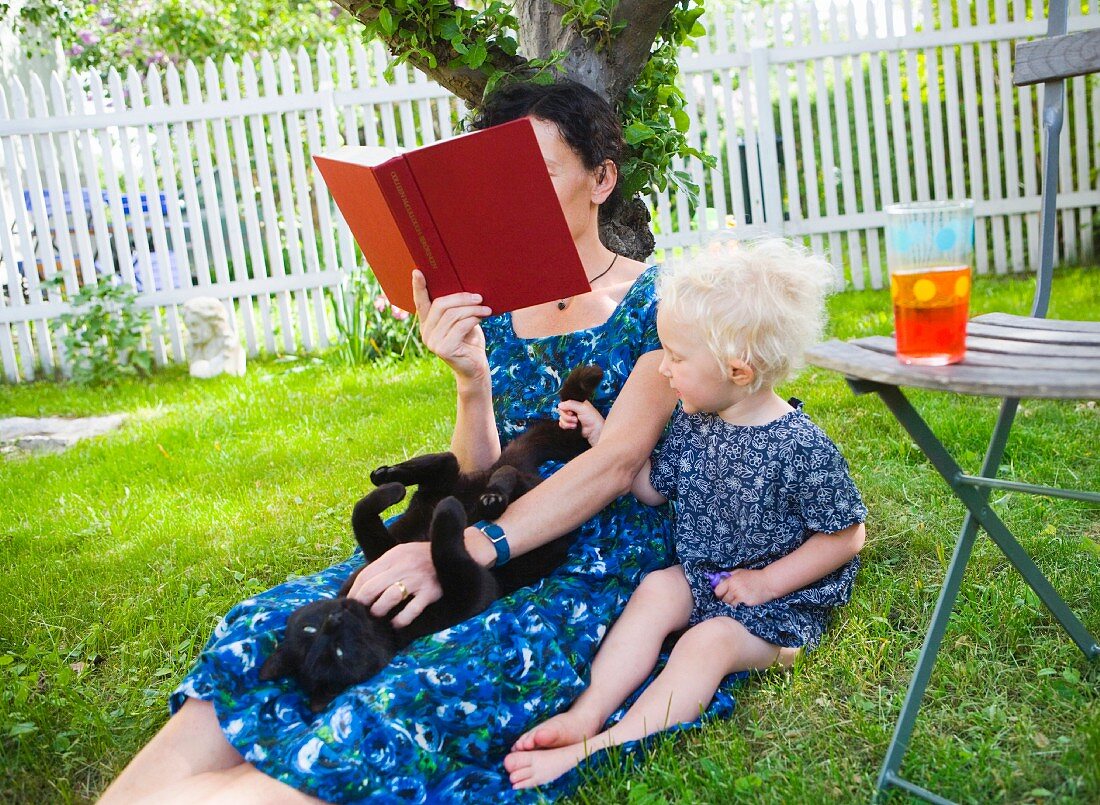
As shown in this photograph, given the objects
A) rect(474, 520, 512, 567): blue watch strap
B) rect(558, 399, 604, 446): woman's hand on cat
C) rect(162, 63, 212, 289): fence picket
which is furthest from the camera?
rect(162, 63, 212, 289): fence picket

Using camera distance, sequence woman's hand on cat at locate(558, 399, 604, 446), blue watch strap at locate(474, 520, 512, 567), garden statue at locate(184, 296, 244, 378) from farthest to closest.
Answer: garden statue at locate(184, 296, 244, 378) < woman's hand on cat at locate(558, 399, 604, 446) < blue watch strap at locate(474, 520, 512, 567)

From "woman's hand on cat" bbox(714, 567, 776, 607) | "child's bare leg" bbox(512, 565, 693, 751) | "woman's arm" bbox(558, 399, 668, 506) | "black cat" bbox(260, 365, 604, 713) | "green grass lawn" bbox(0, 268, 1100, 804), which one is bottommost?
"green grass lawn" bbox(0, 268, 1100, 804)

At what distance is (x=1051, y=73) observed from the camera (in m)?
2.09

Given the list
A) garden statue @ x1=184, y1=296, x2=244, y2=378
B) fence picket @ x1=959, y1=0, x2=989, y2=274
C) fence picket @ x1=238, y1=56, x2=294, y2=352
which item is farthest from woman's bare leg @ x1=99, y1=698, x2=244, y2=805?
fence picket @ x1=959, y1=0, x2=989, y2=274

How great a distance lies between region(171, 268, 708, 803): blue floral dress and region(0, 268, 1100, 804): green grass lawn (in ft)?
0.69

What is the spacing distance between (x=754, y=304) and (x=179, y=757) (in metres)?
1.39

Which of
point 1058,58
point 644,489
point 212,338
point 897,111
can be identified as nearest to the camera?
point 1058,58

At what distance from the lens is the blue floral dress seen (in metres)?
1.78

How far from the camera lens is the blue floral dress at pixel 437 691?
5.83ft

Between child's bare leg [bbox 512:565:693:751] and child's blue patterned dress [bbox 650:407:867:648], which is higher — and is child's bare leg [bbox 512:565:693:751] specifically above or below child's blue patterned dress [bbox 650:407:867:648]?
below

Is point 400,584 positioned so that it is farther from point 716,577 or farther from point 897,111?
point 897,111

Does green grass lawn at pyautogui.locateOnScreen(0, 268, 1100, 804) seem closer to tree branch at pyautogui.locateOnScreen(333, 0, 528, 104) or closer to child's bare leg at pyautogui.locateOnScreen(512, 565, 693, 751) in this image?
child's bare leg at pyautogui.locateOnScreen(512, 565, 693, 751)

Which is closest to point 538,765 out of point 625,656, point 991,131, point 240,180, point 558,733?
point 558,733

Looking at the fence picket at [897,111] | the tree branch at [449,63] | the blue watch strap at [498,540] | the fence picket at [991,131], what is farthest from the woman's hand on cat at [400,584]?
the fence picket at [991,131]
